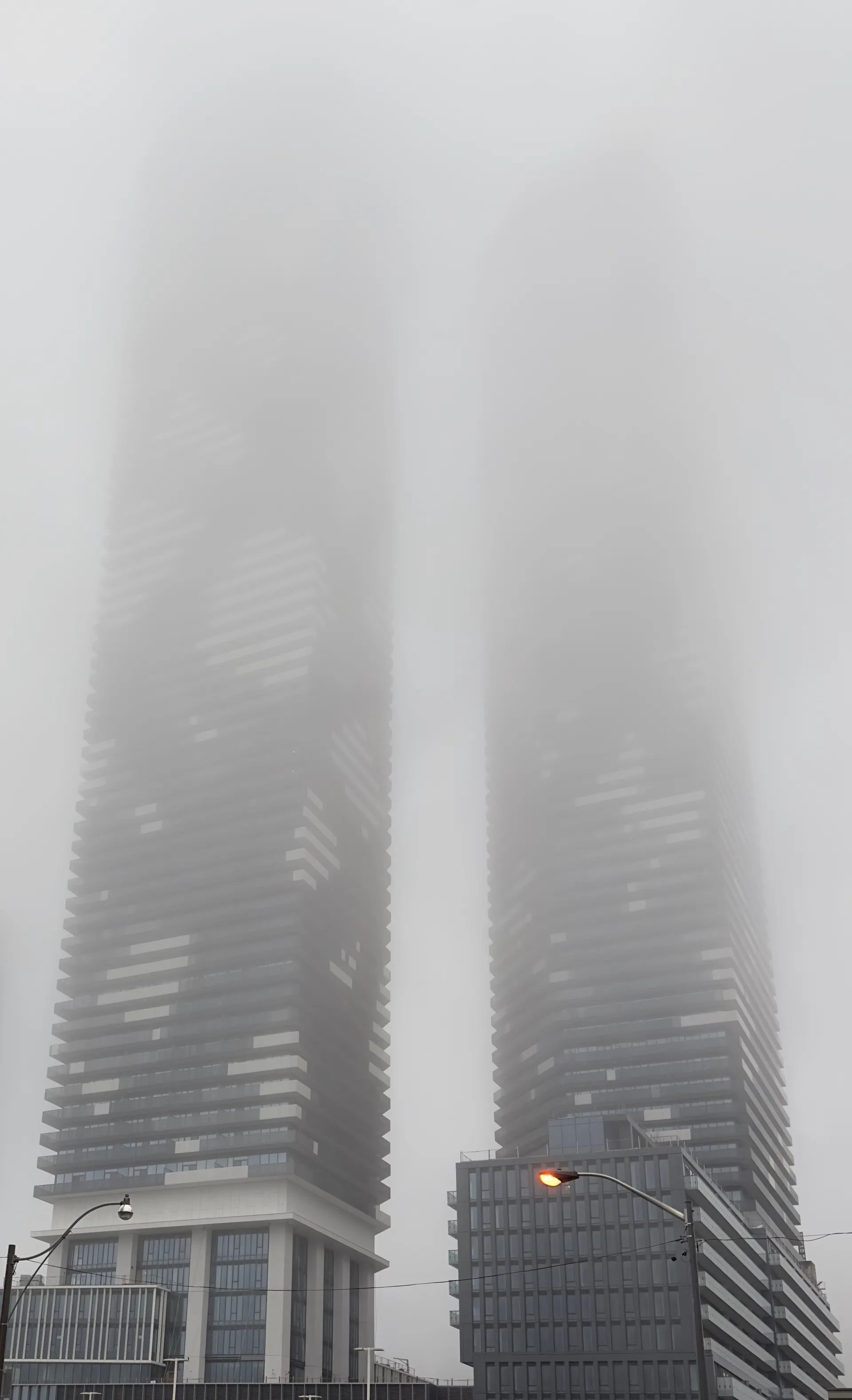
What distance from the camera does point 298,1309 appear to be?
19038 centimetres

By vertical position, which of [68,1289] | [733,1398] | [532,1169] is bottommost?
[733,1398]

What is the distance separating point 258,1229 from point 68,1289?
2900cm

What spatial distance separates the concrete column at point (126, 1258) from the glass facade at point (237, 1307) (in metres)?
13.4

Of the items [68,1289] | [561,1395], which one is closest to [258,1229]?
[68,1289]

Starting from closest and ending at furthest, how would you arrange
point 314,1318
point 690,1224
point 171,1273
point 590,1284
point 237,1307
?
point 690,1224, point 590,1284, point 237,1307, point 171,1273, point 314,1318

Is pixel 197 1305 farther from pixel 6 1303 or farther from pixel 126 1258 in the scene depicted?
pixel 6 1303

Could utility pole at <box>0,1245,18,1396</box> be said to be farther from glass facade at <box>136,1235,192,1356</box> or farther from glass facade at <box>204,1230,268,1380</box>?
glass facade at <box>136,1235,192,1356</box>

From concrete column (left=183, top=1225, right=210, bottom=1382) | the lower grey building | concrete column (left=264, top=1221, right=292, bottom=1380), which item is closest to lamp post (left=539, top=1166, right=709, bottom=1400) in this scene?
the lower grey building

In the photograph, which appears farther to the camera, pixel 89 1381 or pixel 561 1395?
pixel 89 1381

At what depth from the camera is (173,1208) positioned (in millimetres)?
197375

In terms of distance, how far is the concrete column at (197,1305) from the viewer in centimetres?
18400

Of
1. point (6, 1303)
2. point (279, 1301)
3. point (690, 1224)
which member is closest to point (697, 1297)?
point (690, 1224)

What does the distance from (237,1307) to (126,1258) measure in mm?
20748

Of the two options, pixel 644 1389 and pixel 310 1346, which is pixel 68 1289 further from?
pixel 644 1389
